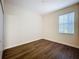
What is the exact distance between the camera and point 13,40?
323 cm

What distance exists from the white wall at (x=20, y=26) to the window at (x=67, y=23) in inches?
64.6

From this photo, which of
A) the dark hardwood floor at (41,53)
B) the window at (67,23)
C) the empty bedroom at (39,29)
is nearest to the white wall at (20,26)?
the empty bedroom at (39,29)

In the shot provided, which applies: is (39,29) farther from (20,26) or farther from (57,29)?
(20,26)

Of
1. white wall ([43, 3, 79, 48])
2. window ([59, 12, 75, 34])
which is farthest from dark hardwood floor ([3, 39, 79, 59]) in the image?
window ([59, 12, 75, 34])

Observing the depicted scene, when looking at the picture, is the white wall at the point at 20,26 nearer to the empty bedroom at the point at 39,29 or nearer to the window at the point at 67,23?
the empty bedroom at the point at 39,29

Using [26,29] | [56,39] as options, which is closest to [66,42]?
[56,39]

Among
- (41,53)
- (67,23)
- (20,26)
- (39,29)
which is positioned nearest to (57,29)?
(67,23)

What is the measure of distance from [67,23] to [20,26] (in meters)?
2.59

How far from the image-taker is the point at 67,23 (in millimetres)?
3582

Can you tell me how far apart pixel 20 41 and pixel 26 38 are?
453 millimetres

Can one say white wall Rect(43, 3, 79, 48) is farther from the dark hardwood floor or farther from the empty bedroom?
the dark hardwood floor

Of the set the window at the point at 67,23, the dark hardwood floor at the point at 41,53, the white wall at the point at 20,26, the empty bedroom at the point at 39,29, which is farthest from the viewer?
the window at the point at 67,23

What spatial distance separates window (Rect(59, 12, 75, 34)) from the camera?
11.0 feet

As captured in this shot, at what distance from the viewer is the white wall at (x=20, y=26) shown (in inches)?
120
